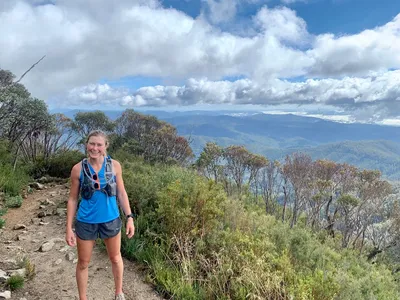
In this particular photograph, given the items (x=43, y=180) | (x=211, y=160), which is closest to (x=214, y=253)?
(x=43, y=180)

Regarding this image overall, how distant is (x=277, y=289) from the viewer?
353 cm

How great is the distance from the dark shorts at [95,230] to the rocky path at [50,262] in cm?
122

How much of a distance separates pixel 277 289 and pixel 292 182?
28897 millimetres

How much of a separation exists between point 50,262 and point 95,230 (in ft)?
7.09

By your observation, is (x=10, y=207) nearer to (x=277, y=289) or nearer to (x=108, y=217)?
(x=108, y=217)

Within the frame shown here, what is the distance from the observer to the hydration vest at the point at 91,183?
2809mm

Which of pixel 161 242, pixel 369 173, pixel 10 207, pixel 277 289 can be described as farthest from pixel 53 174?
pixel 369 173

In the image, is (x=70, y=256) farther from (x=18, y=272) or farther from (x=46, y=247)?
(x=18, y=272)

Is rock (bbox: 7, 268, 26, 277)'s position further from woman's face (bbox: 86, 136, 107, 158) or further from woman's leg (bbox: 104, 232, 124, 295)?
woman's face (bbox: 86, 136, 107, 158)

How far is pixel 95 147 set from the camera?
2836 millimetres

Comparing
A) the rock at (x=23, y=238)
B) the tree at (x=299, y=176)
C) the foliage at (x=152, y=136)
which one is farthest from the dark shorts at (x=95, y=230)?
the tree at (x=299, y=176)

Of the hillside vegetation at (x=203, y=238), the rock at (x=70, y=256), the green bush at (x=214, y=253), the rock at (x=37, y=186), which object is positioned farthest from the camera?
the rock at (x=37, y=186)

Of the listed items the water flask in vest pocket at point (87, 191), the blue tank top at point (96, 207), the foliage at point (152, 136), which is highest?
the water flask in vest pocket at point (87, 191)

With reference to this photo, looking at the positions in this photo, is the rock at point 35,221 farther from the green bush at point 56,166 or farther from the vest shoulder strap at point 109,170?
the green bush at point 56,166
